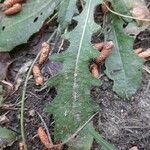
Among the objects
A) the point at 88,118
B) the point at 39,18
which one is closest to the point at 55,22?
the point at 39,18

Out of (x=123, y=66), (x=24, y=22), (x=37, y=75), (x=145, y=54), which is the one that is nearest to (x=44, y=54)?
(x=37, y=75)

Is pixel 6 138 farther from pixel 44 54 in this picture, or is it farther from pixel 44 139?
pixel 44 54

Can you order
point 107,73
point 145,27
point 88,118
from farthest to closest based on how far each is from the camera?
point 145,27 → point 107,73 → point 88,118

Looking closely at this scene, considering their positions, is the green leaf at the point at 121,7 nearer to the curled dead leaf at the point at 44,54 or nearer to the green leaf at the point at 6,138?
the curled dead leaf at the point at 44,54

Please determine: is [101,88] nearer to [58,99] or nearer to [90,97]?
[90,97]

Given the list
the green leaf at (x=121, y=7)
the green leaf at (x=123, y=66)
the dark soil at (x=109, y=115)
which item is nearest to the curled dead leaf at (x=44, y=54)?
the dark soil at (x=109, y=115)

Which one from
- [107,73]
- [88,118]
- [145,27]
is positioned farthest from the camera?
[145,27]

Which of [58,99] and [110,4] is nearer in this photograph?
[58,99]
